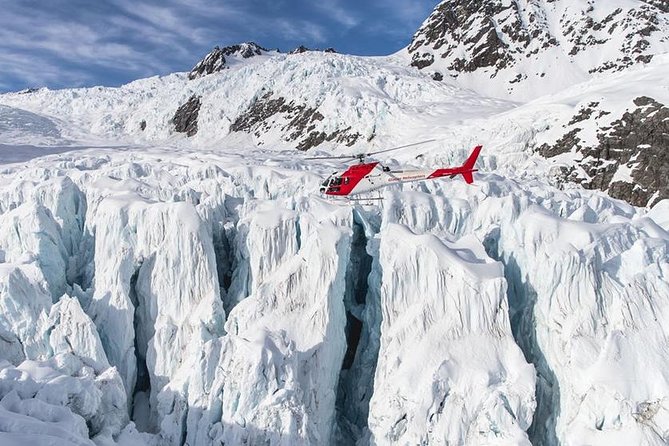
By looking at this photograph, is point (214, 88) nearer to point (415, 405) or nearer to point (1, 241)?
point (1, 241)

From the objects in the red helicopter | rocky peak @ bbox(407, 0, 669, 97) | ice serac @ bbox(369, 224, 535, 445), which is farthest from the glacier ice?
rocky peak @ bbox(407, 0, 669, 97)

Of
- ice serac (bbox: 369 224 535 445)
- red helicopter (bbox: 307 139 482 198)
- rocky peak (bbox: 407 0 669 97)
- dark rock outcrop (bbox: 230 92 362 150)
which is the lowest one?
ice serac (bbox: 369 224 535 445)

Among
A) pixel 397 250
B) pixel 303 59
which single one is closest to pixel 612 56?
pixel 303 59

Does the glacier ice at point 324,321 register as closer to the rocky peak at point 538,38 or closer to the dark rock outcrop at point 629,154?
the dark rock outcrop at point 629,154

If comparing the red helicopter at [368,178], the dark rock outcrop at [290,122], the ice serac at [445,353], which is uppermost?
the dark rock outcrop at [290,122]

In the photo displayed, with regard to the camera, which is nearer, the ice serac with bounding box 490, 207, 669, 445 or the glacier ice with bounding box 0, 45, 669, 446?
the ice serac with bounding box 490, 207, 669, 445

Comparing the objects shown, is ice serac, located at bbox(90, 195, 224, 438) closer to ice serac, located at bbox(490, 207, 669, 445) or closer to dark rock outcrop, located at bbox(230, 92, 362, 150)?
ice serac, located at bbox(490, 207, 669, 445)

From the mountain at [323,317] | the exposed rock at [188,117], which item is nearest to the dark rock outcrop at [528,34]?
the exposed rock at [188,117]

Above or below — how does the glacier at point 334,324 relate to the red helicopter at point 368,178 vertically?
below
